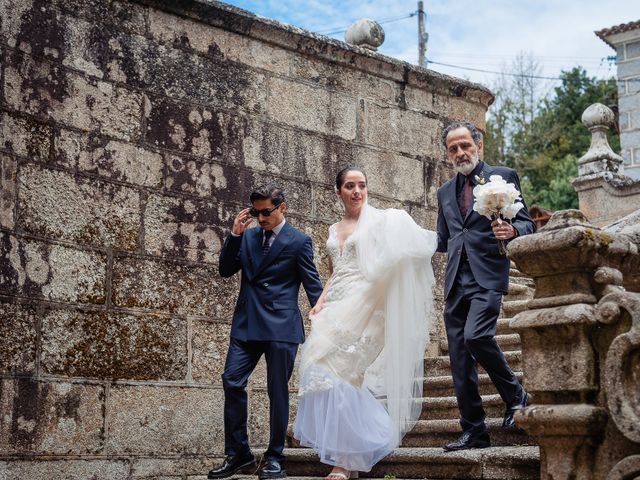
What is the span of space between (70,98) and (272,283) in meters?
1.94

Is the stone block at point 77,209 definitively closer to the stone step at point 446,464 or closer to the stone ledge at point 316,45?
the stone ledge at point 316,45

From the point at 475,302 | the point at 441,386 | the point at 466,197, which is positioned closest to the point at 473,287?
the point at 475,302

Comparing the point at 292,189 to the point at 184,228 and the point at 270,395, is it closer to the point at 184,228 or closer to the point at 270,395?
the point at 184,228

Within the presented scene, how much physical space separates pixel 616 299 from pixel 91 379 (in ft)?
11.6

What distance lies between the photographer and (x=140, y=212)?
22.0 ft

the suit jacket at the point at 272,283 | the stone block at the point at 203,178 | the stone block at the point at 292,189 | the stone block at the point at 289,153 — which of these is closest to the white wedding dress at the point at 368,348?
the suit jacket at the point at 272,283

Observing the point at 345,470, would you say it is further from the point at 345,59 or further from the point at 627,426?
the point at 345,59

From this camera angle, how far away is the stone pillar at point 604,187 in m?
14.0

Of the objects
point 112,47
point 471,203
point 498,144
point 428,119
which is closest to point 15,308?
point 112,47

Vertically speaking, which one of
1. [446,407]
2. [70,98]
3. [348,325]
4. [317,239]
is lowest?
[446,407]

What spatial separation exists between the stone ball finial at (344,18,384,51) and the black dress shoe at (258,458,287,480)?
4.34 meters

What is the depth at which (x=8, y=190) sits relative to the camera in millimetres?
6020

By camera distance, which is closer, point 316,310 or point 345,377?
point 345,377

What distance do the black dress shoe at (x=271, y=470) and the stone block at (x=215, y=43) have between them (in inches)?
127
